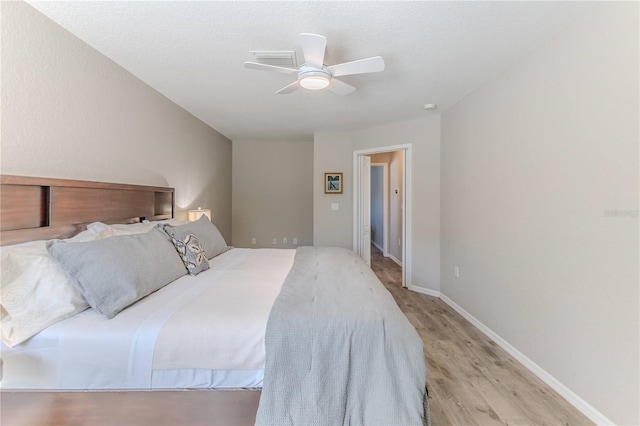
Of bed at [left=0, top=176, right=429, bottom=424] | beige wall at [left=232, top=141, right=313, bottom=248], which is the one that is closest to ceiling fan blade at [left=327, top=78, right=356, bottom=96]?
bed at [left=0, top=176, right=429, bottom=424]

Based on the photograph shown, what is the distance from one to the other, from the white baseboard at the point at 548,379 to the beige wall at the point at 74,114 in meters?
3.59

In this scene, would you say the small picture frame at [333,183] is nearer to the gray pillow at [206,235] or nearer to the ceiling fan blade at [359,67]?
the gray pillow at [206,235]

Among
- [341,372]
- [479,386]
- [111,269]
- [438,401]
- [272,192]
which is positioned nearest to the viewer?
[341,372]

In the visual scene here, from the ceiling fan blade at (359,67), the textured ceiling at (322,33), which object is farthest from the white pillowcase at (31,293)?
the ceiling fan blade at (359,67)

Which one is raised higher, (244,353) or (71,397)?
(244,353)

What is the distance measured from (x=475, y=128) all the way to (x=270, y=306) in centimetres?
263

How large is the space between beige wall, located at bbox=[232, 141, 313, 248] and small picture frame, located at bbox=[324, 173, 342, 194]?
37.1 inches

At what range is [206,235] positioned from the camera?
250 cm

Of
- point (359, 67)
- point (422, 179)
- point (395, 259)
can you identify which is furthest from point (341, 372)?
point (395, 259)

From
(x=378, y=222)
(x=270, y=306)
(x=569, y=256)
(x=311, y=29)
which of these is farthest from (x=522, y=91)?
(x=378, y=222)

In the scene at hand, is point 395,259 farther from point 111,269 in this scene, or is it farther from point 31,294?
point 31,294

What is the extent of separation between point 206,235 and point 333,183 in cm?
229

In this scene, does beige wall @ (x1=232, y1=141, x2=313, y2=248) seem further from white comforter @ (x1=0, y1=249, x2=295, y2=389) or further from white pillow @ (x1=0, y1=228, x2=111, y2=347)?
white comforter @ (x1=0, y1=249, x2=295, y2=389)

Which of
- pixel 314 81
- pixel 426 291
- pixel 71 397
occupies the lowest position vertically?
pixel 426 291
